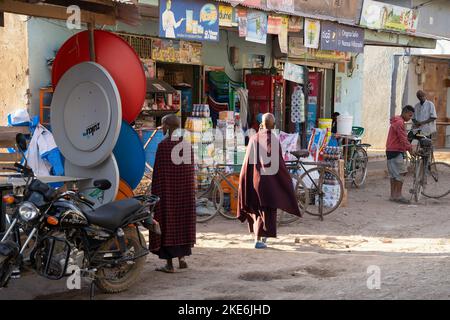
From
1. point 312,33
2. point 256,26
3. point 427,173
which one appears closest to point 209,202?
point 256,26

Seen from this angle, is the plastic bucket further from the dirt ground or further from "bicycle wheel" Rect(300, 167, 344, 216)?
"bicycle wheel" Rect(300, 167, 344, 216)

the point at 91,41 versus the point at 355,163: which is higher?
the point at 91,41

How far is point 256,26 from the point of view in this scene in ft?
33.6

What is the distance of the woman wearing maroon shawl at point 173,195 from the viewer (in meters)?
6.47

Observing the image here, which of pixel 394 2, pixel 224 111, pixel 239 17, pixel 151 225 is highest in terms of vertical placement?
pixel 394 2

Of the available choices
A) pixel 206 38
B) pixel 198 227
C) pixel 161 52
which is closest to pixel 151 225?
pixel 198 227

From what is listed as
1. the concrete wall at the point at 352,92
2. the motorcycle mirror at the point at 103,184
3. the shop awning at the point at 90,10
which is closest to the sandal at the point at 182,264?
the motorcycle mirror at the point at 103,184

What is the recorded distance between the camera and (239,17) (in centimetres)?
993

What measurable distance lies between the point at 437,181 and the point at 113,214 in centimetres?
788

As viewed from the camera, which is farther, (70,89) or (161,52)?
(161,52)

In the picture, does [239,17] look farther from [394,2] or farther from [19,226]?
[394,2]

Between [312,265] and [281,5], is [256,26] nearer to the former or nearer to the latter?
[281,5]

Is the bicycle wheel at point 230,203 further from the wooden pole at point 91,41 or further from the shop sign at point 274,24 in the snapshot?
the wooden pole at point 91,41
